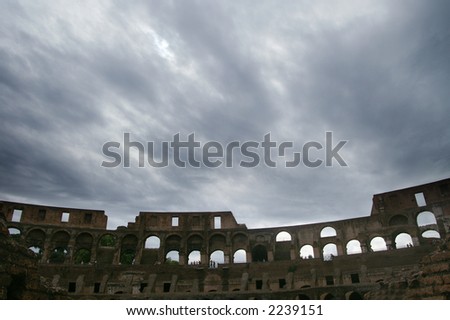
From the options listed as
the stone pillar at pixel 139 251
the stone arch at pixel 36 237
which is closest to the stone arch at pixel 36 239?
the stone arch at pixel 36 237

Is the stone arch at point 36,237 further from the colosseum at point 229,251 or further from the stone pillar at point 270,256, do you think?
the stone pillar at point 270,256

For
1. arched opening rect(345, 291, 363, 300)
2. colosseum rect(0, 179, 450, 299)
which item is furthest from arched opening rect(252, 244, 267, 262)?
arched opening rect(345, 291, 363, 300)

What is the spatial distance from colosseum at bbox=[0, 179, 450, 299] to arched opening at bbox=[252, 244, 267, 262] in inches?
4.6

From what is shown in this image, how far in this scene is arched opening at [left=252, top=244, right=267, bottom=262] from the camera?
38781mm

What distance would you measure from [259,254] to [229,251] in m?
4.17

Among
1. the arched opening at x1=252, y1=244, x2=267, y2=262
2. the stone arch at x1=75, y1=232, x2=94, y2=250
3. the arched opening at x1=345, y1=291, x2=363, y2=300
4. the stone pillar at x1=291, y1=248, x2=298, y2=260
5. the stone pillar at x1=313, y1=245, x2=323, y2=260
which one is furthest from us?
the arched opening at x1=252, y1=244, x2=267, y2=262

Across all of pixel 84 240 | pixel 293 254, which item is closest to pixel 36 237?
pixel 84 240

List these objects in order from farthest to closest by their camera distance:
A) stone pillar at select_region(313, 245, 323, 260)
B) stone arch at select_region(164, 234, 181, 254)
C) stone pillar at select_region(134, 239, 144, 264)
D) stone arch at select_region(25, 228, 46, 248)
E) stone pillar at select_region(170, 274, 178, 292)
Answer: stone arch at select_region(164, 234, 181, 254), stone pillar at select_region(134, 239, 144, 264), stone arch at select_region(25, 228, 46, 248), stone pillar at select_region(313, 245, 323, 260), stone pillar at select_region(170, 274, 178, 292)

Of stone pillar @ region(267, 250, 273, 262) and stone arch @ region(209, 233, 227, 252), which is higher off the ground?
stone arch @ region(209, 233, 227, 252)

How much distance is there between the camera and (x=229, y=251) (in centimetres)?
3697

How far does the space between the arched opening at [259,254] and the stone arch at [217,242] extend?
12.4 feet

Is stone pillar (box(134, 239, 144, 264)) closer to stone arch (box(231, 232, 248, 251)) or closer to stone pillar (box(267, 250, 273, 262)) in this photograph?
stone arch (box(231, 232, 248, 251))

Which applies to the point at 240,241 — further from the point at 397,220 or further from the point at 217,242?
the point at 397,220

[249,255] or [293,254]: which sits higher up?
[249,255]
